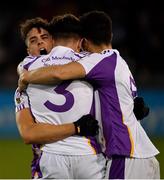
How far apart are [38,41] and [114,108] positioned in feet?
2.77

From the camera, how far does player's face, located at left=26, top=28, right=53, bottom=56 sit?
5.50m

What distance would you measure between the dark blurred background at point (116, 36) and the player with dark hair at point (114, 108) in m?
5.90

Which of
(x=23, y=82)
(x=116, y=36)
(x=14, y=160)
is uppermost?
(x=116, y=36)

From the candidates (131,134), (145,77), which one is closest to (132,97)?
(131,134)

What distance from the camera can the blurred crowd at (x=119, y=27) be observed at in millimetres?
12477

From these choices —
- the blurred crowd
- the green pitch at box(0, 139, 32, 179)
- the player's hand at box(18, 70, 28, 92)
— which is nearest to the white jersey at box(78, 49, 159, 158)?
the player's hand at box(18, 70, 28, 92)

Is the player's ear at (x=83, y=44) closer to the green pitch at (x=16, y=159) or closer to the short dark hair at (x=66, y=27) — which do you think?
the short dark hair at (x=66, y=27)

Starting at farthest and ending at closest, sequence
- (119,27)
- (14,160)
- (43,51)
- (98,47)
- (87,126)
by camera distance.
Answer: (119,27) < (14,160) < (43,51) < (98,47) < (87,126)

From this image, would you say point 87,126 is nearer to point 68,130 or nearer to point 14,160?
point 68,130

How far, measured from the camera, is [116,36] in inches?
487

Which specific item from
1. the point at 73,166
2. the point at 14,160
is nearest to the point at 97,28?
the point at 73,166

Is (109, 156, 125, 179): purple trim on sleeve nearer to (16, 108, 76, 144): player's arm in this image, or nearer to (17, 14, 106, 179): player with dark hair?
(17, 14, 106, 179): player with dark hair

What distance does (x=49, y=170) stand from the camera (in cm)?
506

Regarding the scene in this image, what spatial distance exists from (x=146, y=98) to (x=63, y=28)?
19.3ft
